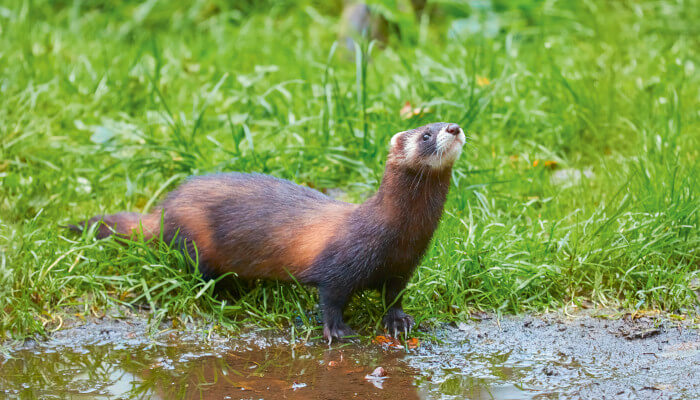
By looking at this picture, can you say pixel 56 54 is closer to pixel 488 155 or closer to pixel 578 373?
pixel 488 155

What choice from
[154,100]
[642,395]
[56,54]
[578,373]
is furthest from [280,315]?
[56,54]

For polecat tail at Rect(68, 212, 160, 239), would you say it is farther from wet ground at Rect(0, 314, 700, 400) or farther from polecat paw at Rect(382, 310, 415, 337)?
polecat paw at Rect(382, 310, 415, 337)

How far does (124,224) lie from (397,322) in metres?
1.70

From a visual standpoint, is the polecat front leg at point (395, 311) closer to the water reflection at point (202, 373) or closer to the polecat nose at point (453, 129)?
the water reflection at point (202, 373)

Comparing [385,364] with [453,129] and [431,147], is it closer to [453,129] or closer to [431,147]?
[431,147]

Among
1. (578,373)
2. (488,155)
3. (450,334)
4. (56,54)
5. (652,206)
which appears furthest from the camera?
(56,54)

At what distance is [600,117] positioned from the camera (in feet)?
20.0

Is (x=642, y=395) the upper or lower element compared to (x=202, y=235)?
lower

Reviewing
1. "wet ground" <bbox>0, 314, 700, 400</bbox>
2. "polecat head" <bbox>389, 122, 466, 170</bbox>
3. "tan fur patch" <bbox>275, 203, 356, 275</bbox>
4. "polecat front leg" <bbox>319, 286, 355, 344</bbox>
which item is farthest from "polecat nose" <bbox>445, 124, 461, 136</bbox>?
"wet ground" <bbox>0, 314, 700, 400</bbox>

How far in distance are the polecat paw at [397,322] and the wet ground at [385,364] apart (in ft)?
0.35

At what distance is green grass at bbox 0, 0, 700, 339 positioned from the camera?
174 inches

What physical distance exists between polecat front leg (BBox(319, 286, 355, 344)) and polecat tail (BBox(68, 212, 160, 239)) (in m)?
1.09

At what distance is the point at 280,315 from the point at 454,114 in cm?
225

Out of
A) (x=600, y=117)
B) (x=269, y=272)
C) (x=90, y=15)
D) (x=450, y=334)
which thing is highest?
(x=90, y=15)
